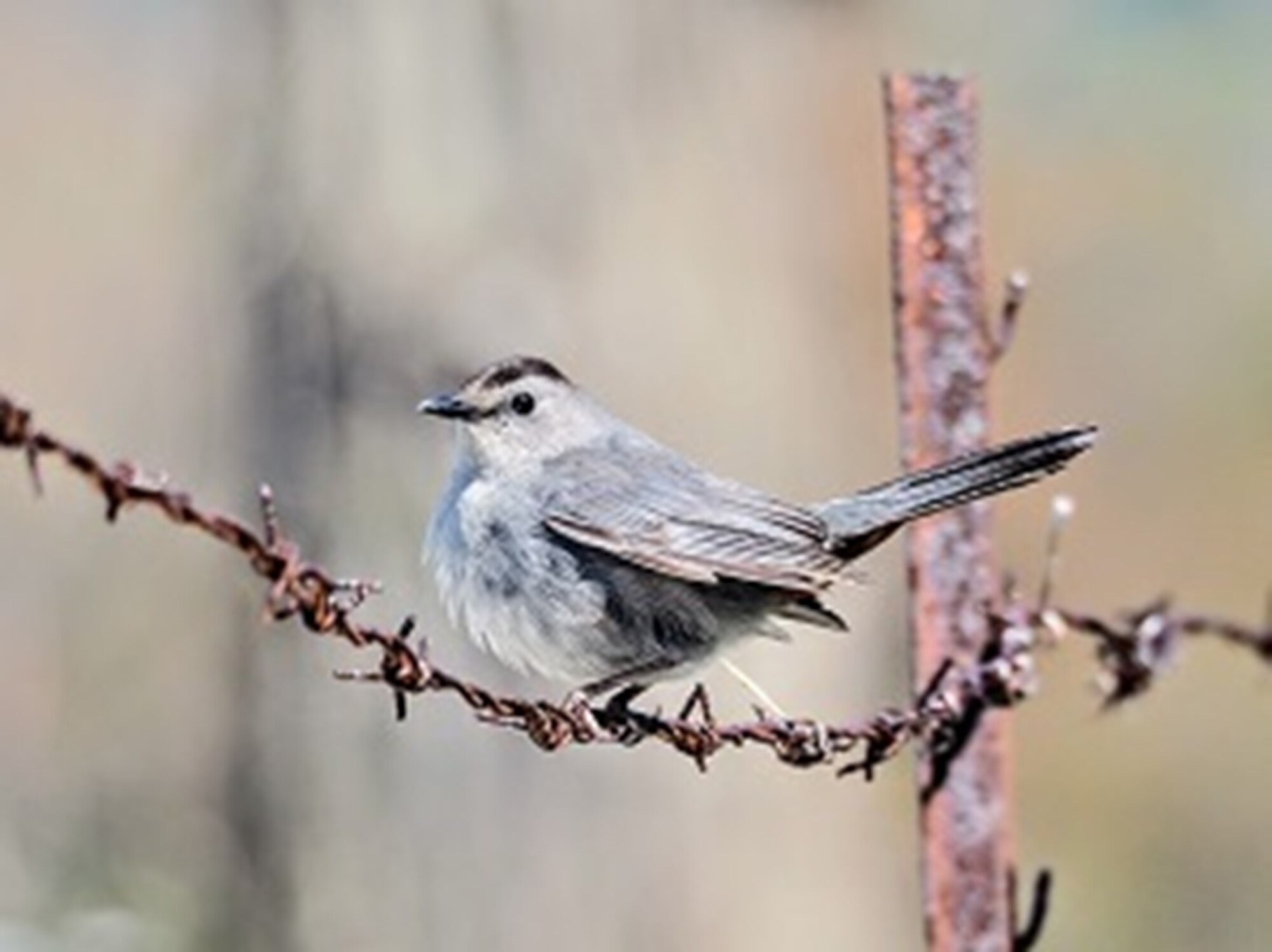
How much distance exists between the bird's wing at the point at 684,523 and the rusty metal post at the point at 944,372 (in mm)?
341

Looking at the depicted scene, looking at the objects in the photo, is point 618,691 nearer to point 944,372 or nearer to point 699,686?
point 699,686

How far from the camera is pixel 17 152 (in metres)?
13.8

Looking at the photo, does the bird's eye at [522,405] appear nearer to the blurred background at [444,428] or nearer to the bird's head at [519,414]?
the bird's head at [519,414]

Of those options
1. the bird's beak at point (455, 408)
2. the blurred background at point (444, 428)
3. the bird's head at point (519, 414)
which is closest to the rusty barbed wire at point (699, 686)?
the bird's head at point (519, 414)

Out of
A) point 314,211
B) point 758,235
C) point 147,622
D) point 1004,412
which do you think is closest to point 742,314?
point 758,235

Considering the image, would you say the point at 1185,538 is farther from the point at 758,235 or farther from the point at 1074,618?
the point at 1074,618

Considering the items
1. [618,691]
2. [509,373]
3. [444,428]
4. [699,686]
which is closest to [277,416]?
[444,428]

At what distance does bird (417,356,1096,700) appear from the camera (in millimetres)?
3525

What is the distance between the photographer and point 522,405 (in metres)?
3.96

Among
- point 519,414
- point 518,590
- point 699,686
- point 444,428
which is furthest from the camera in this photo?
point 444,428

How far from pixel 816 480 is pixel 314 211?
1504 mm

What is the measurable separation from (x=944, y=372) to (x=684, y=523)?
0.58 meters

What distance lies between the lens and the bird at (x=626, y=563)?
3.53m

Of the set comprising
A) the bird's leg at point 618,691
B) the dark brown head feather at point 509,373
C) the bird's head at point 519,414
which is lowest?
the bird's leg at point 618,691
